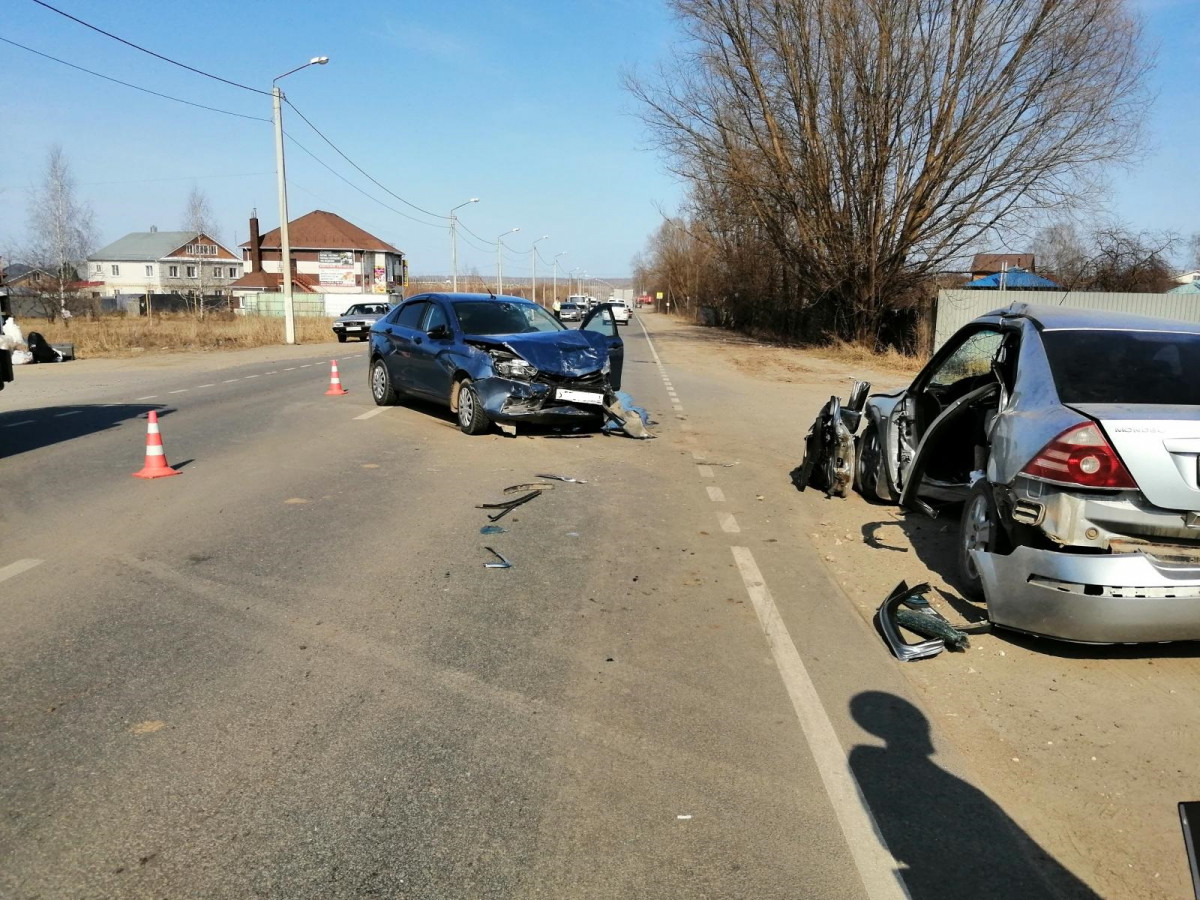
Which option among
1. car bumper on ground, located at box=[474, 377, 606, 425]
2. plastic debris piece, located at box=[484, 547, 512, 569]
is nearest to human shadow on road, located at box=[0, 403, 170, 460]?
car bumper on ground, located at box=[474, 377, 606, 425]

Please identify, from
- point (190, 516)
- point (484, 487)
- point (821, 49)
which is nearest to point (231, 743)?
point (190, 516)

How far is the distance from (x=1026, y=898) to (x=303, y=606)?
3936mm

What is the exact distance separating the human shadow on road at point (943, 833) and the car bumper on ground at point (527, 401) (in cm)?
775

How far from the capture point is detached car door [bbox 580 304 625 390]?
12113 millimetres

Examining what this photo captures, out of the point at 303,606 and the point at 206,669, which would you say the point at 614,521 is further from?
the point at 206,669

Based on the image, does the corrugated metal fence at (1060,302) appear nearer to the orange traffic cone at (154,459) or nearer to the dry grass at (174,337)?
the orange traffic cone at (154,459)

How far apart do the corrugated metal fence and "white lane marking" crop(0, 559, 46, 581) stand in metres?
21.7

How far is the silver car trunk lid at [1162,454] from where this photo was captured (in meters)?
→ 4.46

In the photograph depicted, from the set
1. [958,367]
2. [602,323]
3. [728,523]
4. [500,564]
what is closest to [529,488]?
[728,523]

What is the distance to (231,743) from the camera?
→ 3742 mm

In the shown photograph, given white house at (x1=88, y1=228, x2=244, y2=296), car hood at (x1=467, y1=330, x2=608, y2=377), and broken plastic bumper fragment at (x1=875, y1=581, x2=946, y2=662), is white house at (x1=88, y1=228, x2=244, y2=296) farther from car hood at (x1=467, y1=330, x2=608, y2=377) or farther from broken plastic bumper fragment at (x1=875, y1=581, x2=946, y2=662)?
broken plastic bumper fragment at (x1=875, y1=581, x2=946, y2=662)

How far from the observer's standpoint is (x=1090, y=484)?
14.9 feet

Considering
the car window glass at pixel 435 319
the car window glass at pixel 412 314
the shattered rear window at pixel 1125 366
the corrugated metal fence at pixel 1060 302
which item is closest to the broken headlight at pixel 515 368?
the car window glass at pixel 435 319

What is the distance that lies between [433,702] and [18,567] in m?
3.60
